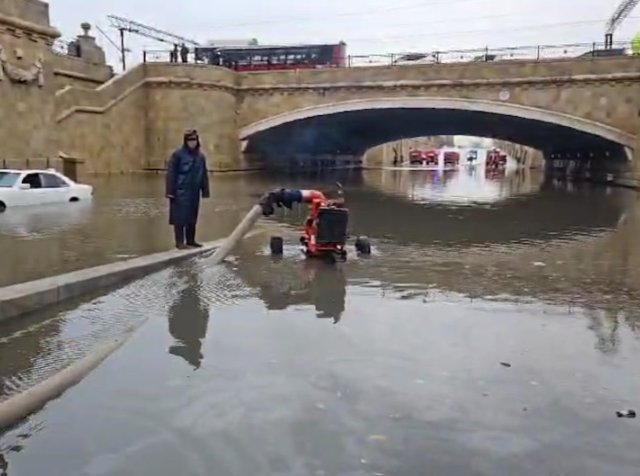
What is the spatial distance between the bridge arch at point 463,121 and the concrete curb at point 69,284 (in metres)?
30.5

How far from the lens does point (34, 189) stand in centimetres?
1747

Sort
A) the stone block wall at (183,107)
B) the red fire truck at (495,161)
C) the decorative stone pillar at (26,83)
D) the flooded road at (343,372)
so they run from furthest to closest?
1. the red fire truck at (495,161)
2. the stone block wall at (183,107)
3. the decorative stone pillar at (26,83)
4. the flooded road at (343,372)

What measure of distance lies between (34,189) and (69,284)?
1167 cm

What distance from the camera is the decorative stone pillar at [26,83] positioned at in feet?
79.6

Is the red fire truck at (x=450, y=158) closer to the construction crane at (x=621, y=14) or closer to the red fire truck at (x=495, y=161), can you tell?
the red fire truck at (x=495, y=161)

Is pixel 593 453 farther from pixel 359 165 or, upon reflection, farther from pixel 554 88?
pixel 359 165

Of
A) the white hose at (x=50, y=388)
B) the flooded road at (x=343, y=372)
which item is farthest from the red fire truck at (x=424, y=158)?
the white hose at (x=50, y=388)

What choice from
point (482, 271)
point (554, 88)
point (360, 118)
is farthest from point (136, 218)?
point (360, 118)

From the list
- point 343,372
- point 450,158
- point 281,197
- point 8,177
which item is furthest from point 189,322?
point 450,158

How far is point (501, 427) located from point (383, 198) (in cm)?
1972

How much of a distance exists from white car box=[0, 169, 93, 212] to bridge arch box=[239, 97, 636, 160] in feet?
76.3

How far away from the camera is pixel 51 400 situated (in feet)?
14.0

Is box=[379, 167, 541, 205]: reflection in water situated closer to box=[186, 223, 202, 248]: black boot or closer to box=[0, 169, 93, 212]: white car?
box=[0, 169, 93, 212]: white car

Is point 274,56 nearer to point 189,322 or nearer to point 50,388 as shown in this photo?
point 189,322
